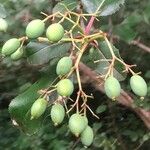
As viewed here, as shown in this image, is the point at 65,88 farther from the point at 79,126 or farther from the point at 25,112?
the point at 25,112

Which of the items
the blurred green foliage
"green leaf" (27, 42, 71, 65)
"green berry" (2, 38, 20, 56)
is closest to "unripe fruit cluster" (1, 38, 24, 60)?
"green berry" (2, 38, 20, 56)

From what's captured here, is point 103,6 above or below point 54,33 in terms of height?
below

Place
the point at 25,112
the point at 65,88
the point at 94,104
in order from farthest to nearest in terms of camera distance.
→ the point at 94,104, the point at 25,112, the point at 65,88

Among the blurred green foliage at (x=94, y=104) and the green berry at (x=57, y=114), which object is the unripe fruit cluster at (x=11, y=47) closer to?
the green berry at (x=57, y=114)

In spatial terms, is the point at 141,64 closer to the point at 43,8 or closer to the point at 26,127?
the point at 43,8

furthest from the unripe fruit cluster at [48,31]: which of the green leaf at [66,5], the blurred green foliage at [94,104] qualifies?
the blurred green foliage at [94,104]

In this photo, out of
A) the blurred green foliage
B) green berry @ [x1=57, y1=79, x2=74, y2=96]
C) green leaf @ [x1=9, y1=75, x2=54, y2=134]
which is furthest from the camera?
the blurred green foliage

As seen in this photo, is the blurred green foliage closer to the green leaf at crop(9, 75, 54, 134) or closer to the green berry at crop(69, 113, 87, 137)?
the green leaf at crop(9, 75, 54, 134)

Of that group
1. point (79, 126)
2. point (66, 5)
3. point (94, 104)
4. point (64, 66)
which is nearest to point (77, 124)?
point (79, 126)

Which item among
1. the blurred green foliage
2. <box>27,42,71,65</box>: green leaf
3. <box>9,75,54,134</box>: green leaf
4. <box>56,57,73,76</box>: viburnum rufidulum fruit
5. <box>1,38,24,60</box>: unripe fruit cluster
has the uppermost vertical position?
<box>1,38,24,60</box>: unripe fruit cluster
